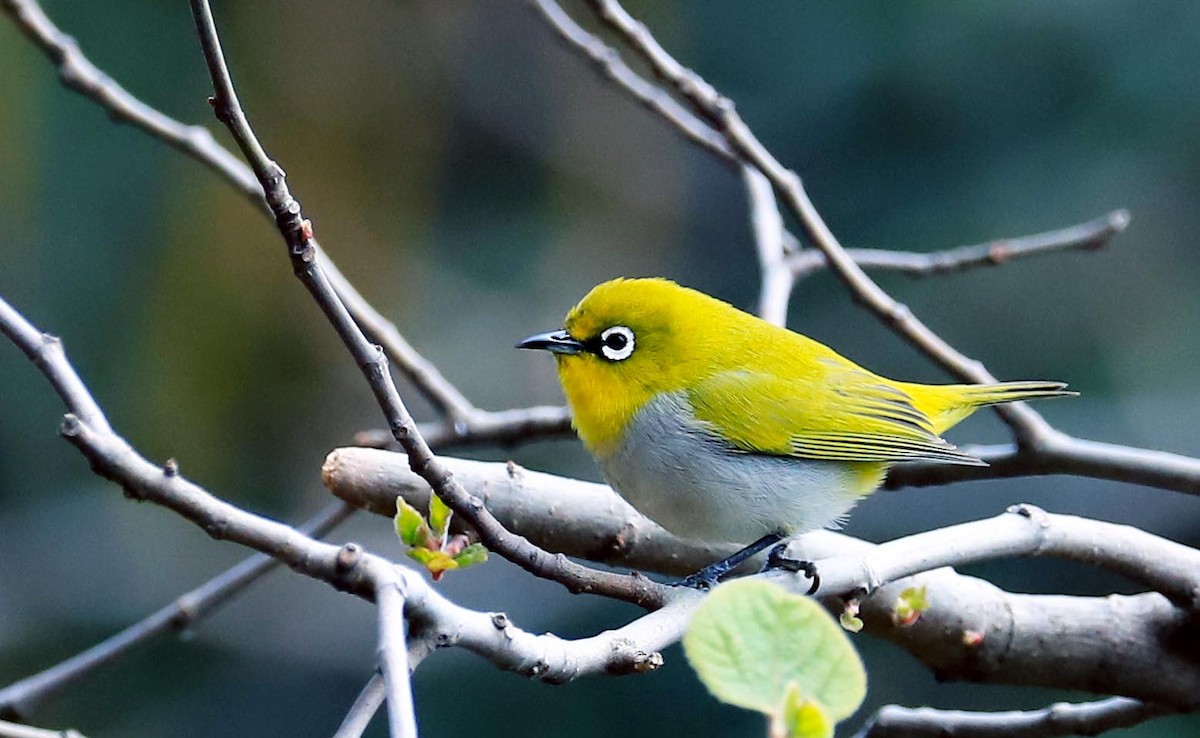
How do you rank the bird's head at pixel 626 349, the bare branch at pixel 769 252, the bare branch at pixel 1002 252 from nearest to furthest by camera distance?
the bird's head at pixel 626 349 → the bare branch at pixel 1002 252 → the bare branch at pixel 769 252

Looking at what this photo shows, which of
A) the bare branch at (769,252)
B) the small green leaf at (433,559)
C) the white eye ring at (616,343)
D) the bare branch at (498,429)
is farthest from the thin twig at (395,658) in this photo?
the bare branch at (769,252)

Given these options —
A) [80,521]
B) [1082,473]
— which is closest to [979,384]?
[1082,473]

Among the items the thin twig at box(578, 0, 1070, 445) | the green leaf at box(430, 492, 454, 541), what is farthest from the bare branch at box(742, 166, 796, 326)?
the green leaf at box(430, 492, 454, 541)

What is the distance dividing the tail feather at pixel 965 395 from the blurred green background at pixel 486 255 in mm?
2077

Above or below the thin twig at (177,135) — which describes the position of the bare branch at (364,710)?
below

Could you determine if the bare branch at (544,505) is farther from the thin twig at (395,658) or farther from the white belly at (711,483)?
the thin twig at (395,658)

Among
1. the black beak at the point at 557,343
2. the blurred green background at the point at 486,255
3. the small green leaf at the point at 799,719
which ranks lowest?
the small green leaf at the point at 799,719

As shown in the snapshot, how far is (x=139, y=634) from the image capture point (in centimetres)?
264

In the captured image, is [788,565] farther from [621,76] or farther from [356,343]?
[621,76]

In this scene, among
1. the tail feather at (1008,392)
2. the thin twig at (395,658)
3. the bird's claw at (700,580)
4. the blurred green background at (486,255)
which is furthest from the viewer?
the blurred green background at (486,255)

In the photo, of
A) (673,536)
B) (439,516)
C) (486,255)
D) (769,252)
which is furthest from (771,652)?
(486,255)

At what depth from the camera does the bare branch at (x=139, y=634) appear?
8.20 feet

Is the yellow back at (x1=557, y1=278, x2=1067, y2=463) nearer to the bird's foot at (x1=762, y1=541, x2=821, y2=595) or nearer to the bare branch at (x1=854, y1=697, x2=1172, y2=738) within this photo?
the bird's foot at (x1=762, y1=541, x2=821, y2=595)

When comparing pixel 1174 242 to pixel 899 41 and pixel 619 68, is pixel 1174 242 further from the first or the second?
pixel 619 68
